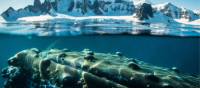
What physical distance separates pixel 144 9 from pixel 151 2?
530 mm

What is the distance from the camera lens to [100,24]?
16656mm

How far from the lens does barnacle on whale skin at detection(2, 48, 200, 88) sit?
7.76m

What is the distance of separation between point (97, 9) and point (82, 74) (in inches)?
314

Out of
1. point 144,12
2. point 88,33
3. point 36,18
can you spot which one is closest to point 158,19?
point 144,12

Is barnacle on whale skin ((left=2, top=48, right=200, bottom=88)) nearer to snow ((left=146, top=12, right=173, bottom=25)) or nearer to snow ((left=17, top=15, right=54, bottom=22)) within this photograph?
snow ((left=17, top=15, right=54, bottom=22))

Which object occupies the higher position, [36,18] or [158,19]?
[36,18]

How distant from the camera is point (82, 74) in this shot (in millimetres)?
7828

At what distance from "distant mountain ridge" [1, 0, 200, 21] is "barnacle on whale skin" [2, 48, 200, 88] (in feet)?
16.7

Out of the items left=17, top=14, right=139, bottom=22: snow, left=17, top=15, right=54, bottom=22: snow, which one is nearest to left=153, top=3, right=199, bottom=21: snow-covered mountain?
left=17, top=14, right=139, bottom=22: snow

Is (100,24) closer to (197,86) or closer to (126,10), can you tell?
(126,10)

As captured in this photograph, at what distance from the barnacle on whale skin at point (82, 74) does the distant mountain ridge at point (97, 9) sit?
5.10 m

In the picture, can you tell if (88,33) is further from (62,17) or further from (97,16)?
(97,16)

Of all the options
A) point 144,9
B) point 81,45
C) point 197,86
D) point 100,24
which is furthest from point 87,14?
point 81,45

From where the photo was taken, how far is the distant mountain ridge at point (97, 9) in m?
14.9
